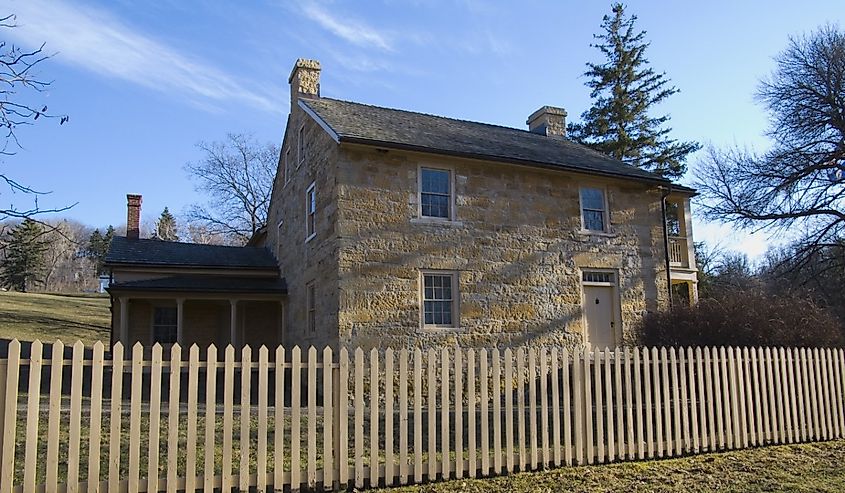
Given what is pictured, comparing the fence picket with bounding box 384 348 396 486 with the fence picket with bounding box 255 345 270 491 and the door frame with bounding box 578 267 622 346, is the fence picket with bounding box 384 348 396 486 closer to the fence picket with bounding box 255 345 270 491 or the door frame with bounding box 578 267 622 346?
the fence picket with bounding box 255 345 270 491

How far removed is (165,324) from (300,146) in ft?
24.6

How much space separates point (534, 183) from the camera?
16.2 meters

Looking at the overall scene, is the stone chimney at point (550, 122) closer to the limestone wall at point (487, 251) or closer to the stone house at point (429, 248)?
the stone house at point (429, 248)

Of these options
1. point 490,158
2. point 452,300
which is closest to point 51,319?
point 452,300

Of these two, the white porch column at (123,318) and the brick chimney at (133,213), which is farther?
the brick chimney at (133,213)

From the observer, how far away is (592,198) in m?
17.1

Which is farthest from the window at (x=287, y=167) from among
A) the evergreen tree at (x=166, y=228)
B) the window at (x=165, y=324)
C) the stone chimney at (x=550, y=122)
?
the evergreen tree at (x=166, y=228)

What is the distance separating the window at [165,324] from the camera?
65.9 ft

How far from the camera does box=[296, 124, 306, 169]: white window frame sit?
1778 cm

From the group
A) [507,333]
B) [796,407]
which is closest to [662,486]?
[796,407]

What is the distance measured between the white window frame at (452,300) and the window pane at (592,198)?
4.49 meters

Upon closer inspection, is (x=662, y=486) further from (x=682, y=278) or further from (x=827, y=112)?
(x=827, y=112)

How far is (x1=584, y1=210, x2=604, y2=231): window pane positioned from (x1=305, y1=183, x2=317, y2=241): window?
721 centimetres

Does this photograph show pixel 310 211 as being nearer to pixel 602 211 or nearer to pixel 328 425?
pixel 602 211
